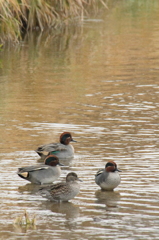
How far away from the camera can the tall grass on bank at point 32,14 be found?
765 inches

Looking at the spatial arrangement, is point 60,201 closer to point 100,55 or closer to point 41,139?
point 41,139

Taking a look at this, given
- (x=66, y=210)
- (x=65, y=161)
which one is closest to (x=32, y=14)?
(x=65, y=161)

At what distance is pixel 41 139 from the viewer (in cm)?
1075

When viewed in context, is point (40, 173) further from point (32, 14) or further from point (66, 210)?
point (32, 14)

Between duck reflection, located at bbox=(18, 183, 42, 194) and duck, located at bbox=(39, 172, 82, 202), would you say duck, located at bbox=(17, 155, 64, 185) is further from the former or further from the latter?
duck, located at bbox=(39, 172, 82, 202)

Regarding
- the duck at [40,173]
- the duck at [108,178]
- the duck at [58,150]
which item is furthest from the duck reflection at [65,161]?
the duck at [108,178]

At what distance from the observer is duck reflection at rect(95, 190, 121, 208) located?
7746 millimetres

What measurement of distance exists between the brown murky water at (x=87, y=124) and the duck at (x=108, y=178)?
0.12m

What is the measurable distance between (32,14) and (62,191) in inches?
601

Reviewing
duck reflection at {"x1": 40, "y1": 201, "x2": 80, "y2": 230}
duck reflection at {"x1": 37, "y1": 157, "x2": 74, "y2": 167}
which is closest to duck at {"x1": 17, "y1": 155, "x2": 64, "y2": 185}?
duck reflection at {"x1": 40, "y1": 201, "x2": 80, "y2": 230}

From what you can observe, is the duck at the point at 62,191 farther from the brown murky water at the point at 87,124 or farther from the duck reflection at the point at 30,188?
the duck reflection at the point at 30,188

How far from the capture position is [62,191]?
25.5 ft

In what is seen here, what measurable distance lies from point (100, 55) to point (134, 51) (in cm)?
126

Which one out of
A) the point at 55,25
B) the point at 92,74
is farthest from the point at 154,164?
the point at 55,25
